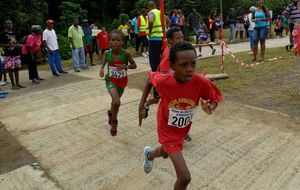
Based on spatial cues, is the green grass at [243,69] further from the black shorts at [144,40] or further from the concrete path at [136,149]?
the black shorts at [144,40]

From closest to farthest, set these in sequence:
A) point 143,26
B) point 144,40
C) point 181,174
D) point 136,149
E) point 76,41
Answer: point 181,174 → point 136,149 → point 76,41 → point 143,26 → point 144,40

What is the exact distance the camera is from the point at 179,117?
3.53 m

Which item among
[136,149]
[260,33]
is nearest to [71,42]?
[260,33]

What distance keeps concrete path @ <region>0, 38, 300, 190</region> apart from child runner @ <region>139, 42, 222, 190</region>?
0.79m

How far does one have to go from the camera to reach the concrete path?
14.2ft

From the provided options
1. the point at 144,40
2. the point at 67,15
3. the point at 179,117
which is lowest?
the point at 179,117

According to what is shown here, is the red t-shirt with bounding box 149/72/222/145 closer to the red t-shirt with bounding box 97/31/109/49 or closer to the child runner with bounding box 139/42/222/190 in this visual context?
→ the child runner with bounding box 139/42/222/190

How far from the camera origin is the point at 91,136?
6.00m

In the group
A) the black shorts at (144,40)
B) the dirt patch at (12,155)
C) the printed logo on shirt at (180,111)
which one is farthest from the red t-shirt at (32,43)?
the printed logo on shirt at (180,111)

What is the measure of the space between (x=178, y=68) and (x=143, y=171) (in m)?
1.74

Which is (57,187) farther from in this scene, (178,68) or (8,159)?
(178,68)

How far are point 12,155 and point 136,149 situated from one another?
1.86 m

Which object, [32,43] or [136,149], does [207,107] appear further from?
[32,43]

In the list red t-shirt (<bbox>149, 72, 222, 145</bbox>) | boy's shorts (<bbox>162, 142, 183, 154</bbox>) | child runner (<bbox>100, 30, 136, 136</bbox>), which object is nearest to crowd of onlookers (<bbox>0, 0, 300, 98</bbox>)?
child runner (<bbox>100, 30, 136, 136</bbox>)
